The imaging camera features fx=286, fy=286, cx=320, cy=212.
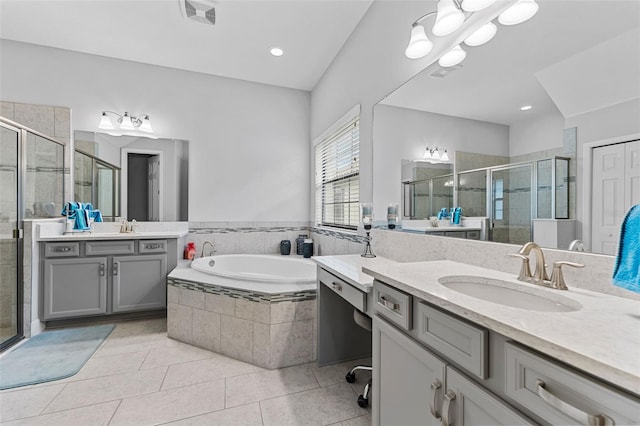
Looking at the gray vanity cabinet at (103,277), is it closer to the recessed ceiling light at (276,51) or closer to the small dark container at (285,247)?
the small dark container at (285,247)

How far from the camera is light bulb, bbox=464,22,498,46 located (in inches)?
52.8

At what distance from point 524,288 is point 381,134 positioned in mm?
1545

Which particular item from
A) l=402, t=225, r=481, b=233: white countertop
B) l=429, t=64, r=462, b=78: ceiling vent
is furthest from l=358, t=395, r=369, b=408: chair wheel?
l=429, t=64, r=462, b=78: ceiling vent

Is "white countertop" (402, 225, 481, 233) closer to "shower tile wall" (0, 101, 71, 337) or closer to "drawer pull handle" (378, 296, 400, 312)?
"drawer pull handle" (378, 296, 400, 312)

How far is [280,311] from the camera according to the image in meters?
2.14

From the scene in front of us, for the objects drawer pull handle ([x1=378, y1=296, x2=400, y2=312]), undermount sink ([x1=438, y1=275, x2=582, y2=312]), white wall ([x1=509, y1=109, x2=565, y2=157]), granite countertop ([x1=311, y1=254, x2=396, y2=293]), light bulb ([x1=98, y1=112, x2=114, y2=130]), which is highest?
light bulb ([x1=98, y1=112, x2=114, y2=130])

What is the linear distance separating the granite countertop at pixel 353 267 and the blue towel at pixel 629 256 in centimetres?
90

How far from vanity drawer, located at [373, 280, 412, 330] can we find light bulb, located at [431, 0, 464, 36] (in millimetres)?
1280

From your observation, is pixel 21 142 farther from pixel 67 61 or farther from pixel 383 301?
pixel 383 301

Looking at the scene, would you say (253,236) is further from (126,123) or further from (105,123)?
(105,123)

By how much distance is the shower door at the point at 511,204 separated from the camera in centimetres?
122

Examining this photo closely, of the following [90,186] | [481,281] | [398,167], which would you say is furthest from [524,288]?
[90,186]

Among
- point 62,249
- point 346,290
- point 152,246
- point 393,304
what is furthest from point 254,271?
point 393,304

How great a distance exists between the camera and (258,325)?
2164mm
